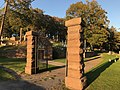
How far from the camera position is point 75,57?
28.0ft

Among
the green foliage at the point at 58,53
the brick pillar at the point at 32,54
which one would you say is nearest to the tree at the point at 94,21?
the green foliage at the point at 58,53

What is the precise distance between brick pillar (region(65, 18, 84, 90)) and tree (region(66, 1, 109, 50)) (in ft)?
113

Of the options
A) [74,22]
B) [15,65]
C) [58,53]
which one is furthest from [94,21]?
[74,22]

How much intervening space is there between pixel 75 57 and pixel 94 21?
38.5m

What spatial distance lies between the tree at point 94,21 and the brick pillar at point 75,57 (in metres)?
34.4

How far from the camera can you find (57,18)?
2874 inches

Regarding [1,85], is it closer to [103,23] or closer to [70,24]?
[70,24]

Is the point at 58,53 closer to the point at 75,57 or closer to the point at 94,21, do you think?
the point at 94,21

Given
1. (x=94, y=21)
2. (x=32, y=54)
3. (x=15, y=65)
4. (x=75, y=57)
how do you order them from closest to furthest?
(x=75, y=57) < (x=32, y=54) < (x=15, y=65) < (x=94, y=21)

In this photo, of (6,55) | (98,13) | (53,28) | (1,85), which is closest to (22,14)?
(6,55)

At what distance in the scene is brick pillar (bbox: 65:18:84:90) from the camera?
27.3 ft

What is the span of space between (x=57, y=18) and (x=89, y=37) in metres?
31.5

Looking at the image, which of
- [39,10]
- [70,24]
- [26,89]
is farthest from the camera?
[39,10]

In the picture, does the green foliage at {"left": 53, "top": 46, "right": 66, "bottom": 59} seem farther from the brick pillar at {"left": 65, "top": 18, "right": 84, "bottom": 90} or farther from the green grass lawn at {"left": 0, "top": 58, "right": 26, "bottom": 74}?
the brick pillar at {"left": 65, "top": 18, "right": 84, "bottom": 90}
